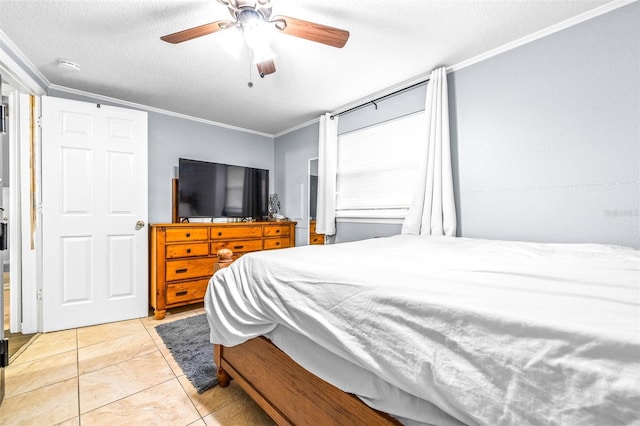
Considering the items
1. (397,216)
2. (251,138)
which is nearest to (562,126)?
(397,216)

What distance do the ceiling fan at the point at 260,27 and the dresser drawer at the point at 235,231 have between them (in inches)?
77.7

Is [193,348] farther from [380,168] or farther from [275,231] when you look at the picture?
[380,168]

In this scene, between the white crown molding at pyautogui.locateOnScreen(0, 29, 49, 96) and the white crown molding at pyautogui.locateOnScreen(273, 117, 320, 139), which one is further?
the white crown molding at pyautogui.locateOnScreen(273, 117, 320, 139)

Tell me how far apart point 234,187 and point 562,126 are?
3.25 metres

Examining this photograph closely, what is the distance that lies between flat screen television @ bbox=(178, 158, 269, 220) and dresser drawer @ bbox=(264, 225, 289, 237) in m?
0.33

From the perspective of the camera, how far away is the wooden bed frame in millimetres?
891

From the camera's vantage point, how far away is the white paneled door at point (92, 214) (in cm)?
250

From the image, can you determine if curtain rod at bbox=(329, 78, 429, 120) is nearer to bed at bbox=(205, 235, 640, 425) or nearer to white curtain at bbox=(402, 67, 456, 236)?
white curtain at bbox=(402, 67, 456, 236)

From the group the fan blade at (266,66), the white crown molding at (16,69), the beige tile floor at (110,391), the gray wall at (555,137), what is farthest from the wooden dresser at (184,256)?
the gray wall at (555,137)

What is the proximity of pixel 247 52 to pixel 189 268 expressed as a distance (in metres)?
2.19

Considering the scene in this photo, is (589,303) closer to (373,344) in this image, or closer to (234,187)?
(373,344)

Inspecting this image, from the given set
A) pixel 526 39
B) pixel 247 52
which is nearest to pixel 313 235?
pixel 247 52

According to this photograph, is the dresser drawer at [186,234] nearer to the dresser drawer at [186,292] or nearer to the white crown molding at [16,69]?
the dresser drawer at [186,292]

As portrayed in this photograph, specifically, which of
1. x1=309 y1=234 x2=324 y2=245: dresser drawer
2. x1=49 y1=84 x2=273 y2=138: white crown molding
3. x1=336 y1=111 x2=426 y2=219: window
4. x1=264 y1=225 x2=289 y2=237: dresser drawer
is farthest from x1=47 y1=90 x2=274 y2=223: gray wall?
x1=336 y1=111 x2=426 y2=219: window
